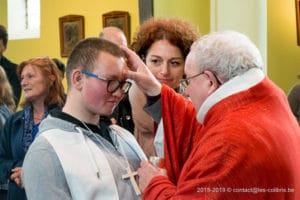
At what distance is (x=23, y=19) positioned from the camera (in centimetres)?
692

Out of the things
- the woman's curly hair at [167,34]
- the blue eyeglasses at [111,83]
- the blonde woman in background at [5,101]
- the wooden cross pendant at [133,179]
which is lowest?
the wooden cross pendant at [133,179]

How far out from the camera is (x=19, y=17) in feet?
22.5

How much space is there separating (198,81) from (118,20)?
456cm

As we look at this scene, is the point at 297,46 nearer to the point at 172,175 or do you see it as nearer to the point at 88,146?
the point at 172,175

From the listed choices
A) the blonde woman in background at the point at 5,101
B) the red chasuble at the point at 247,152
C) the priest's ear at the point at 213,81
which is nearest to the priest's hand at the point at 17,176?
the blonde woman in background at the point at 5,101

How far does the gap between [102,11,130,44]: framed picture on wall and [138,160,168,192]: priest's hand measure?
13.6ft

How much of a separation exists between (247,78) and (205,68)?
0.47ft

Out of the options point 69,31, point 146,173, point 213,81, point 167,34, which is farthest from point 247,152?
point 69,31

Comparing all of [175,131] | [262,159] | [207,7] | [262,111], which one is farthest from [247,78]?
[207,7]

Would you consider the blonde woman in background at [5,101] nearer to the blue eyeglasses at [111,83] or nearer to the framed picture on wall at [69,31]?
the blue eyeglasses at [111,83]

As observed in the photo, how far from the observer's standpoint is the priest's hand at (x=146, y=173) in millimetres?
1797

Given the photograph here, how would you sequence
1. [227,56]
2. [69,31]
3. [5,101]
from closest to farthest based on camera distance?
1. [227,56]
2. [5,101]
3. [69,31]

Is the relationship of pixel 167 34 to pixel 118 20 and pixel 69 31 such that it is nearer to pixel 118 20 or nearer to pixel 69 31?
pixel 118 20

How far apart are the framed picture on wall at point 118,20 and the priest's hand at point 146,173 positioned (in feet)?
13.6
